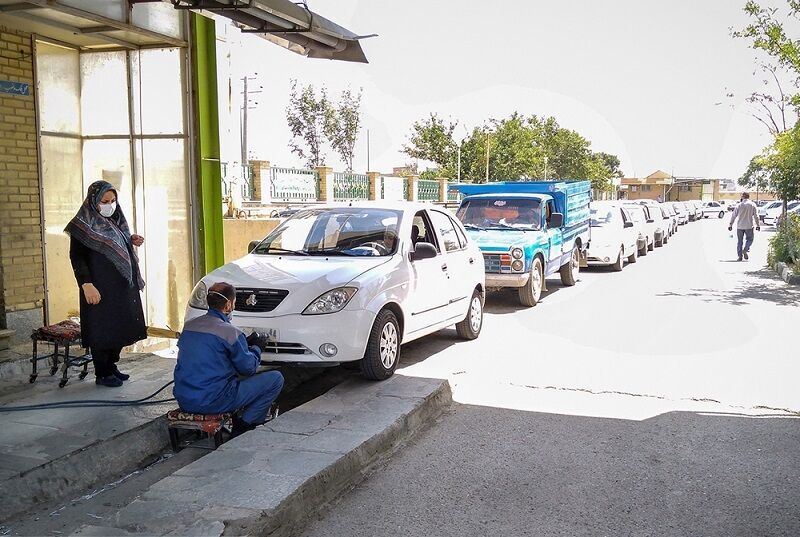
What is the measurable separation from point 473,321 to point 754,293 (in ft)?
24.5

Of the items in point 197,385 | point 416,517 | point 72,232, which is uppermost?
point 72,232

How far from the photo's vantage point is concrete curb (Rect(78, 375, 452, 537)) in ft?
12.9

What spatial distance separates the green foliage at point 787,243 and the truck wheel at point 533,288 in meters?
7.51

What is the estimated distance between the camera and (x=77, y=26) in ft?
26.0

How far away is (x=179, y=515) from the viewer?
3.98 meters

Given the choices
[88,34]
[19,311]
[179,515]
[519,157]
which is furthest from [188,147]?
[519,157]

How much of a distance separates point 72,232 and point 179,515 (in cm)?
331

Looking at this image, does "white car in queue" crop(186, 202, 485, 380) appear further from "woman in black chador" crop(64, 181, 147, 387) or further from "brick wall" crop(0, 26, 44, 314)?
"brick wall" crop(0, 26, 44, 314)

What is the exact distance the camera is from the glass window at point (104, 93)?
355 inches

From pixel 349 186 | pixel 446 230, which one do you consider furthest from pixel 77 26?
pixel 349 186

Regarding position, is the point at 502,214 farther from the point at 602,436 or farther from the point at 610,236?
the point at 602,436

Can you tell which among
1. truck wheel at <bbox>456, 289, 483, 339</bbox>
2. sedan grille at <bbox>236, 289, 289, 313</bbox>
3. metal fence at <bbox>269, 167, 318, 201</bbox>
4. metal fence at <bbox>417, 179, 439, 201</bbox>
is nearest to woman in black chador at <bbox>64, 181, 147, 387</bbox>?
sedan grille at <bbox>236, 289, 289, 313</bbox>

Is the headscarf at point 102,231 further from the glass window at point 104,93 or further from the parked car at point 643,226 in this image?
the parked car at point 643,226

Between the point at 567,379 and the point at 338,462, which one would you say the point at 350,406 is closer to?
the point at 338,462
